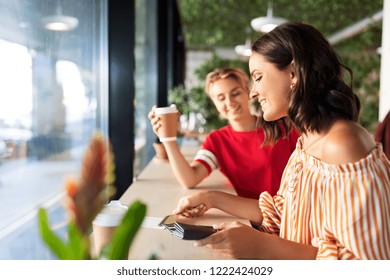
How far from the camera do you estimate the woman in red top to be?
1.63 meters

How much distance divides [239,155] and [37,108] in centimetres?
96

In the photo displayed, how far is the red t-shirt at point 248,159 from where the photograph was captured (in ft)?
5.62

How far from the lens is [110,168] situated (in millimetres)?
419

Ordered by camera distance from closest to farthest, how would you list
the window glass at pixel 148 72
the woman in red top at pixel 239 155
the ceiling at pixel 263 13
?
the woman in red top at pixel 239 155 < the window glass at pixel 148 72 < the ceiling at pixel 263 13

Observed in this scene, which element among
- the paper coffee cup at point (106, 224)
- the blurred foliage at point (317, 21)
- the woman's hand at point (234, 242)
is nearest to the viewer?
the paper coffee cup at point (106, 224)

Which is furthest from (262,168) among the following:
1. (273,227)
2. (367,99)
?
(367,99)

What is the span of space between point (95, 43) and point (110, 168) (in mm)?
1370

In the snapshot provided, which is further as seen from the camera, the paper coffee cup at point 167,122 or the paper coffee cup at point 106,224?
the paper coffee cup at point 167,122

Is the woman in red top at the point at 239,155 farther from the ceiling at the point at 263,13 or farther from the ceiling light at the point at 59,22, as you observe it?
the ceiling at the point at 263,13

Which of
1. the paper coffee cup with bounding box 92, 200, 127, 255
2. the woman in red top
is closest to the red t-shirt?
the woman in red top

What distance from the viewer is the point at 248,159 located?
1.75 metres

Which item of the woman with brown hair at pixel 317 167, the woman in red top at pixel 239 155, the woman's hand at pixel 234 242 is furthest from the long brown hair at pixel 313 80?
the woman in red top at pixel 239 155

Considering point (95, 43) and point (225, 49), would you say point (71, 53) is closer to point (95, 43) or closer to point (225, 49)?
point (95, 43)

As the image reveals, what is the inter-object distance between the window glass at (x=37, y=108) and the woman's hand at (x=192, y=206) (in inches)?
12.8
